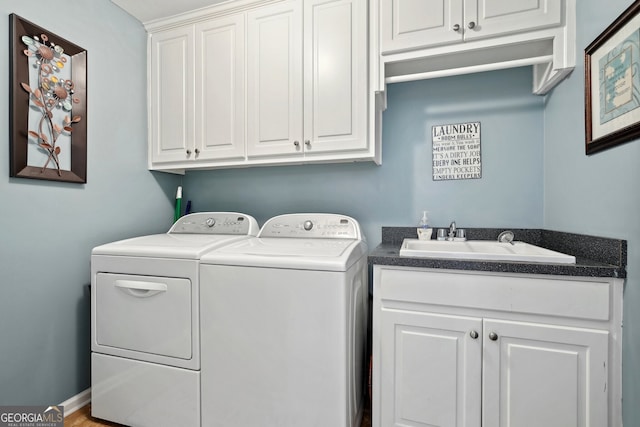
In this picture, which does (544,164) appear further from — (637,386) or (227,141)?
(227,141)

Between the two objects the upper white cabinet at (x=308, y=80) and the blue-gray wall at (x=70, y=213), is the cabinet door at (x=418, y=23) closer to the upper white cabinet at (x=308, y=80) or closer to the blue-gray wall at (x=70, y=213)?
the upper white cabinet at (x=308, y=80)

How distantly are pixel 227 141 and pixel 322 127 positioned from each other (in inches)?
25.6

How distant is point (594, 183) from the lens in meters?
1.18

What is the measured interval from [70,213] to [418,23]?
2141 mm

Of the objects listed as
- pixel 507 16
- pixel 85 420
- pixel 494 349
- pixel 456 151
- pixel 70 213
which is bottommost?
pixel 85 420

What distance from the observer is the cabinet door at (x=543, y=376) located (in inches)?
41.7

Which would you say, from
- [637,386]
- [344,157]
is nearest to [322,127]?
[344,157]

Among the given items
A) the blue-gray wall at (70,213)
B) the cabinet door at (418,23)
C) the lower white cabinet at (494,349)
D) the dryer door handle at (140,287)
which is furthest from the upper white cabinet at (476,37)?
the blue-gray wall at (70,213)

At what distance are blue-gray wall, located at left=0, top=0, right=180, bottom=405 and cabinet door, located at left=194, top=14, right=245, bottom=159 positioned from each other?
1.55 ft

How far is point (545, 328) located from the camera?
1110mm

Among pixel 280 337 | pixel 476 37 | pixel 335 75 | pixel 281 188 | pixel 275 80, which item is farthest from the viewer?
pixel 281 188

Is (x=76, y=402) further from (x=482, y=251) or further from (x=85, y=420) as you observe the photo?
(x=482, y=251)

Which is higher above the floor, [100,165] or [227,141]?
[227,141]

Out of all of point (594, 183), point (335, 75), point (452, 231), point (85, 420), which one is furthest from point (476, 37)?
point (85, 420)
